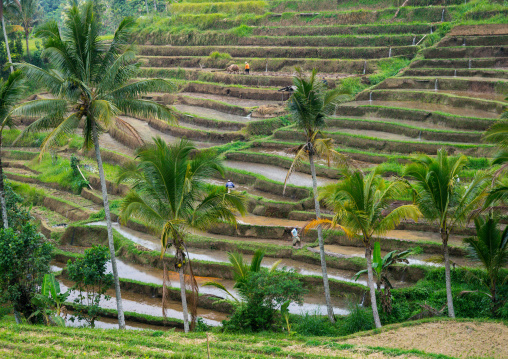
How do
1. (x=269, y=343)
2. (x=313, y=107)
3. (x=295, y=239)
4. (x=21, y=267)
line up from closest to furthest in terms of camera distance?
(x=269, y=343) < (x=21, y=267) < (x=313, y=107) < (x=295, y=239)

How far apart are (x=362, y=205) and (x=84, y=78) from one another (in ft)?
26.2

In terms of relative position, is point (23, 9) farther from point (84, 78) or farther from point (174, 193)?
point (174, 193)

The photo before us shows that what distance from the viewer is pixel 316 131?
15.3 metres

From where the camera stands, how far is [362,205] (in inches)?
540

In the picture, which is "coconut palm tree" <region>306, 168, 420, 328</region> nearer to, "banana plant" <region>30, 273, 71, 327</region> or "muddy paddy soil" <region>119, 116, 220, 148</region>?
"banana plant" <region>30, 273, 71, 327</region>

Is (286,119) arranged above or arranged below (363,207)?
above

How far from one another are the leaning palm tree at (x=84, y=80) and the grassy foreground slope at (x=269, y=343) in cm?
474

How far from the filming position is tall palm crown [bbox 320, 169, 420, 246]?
13594mm

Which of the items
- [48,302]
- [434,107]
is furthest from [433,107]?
[48,302]

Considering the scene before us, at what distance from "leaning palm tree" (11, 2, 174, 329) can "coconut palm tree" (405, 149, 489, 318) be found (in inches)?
273

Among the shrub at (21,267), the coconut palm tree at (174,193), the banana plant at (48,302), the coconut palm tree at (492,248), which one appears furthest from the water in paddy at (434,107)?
the shrub at (21,267)

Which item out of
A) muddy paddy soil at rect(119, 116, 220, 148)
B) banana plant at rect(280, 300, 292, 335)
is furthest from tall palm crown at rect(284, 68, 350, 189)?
muddy paddy soil at rect(119, 116, 220, 148)

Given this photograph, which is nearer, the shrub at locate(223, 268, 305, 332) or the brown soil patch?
the brown soil patch

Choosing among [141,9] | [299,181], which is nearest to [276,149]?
[299,181]
